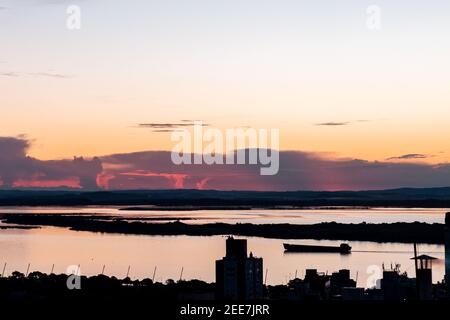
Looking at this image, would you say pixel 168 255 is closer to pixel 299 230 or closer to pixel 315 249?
pixel 315 249

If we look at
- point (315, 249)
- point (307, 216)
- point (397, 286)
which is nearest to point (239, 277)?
point (397, 286)

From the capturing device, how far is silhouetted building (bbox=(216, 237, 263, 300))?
48.1 m

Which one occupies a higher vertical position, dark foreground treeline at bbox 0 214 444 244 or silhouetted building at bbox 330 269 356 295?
dark foreground treeline at bbox 0 214 444 244

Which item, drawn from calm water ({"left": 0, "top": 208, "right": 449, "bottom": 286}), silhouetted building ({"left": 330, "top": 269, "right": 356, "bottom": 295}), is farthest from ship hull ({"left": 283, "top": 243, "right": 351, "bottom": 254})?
silhouetted building ({"left": 330, "top": 269, "right": 356, "bottom": 295})

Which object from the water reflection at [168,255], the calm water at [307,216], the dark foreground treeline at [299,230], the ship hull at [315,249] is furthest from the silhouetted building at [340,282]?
the calm water at [307,216]

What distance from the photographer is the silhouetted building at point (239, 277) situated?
48.1m

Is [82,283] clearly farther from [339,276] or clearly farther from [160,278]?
[339,276]

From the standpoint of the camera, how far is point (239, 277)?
51625 mm

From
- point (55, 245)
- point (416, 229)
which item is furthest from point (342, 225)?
point (55, 245)

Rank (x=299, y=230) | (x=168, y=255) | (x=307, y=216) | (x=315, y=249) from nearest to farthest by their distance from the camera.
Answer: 1. (x=168, y=255)
2. (x=315, y=249)
3. (x=299, y=230)
4. (x=307, y=216)

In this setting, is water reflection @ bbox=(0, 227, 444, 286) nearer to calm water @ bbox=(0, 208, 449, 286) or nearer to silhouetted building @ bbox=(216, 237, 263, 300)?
calm water @ bbox=(0, 208, 449, 286)

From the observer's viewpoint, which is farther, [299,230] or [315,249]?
[299,230]

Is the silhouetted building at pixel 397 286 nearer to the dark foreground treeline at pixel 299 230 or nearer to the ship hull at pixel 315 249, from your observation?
the ship hull at pixel 315 249
